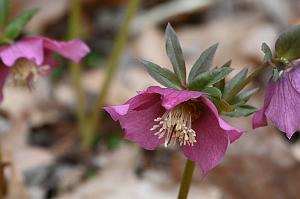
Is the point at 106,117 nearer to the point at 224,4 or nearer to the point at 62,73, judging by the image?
the point at 62,73

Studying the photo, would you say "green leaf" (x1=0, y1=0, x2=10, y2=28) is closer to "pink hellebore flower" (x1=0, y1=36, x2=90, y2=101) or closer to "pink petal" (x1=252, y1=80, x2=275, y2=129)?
"pink hellebore flower" (x1=0, y1=36, x2=90, y2=101)

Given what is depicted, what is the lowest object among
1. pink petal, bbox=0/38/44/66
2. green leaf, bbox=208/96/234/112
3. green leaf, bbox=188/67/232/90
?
green leaf, bbox=208/96/234/112

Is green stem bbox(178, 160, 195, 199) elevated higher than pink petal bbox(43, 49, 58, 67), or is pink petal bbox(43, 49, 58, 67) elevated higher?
pink petal bbox(43, 49, 58, 67)

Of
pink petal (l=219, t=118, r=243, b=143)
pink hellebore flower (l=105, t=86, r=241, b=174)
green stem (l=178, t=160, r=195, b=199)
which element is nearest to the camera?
pink petal (l=219, t=118, r=243, b=143)

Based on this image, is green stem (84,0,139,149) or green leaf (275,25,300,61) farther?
green stem (84,0,139,149)

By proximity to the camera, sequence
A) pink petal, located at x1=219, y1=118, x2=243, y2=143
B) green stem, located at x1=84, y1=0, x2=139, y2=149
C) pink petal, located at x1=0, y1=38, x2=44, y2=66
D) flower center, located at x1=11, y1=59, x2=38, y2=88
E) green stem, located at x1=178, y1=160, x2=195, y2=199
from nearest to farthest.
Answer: pink petal, located at x1=219, y1=118, x2=243, y2=143, green stem, located at x1=178, y1=160, x2=195, y2=199, pink petal, located at x1=0, y1=38, x2=44, y2=66, flower center, located at x1=11, y1=59, x2=38, y2=88, green stem, located at x1=84, y1=0, x2=139, y2=149

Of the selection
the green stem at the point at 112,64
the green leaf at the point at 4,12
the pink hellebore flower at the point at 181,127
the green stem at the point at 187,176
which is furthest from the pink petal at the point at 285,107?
the green stem at the point at 112,64

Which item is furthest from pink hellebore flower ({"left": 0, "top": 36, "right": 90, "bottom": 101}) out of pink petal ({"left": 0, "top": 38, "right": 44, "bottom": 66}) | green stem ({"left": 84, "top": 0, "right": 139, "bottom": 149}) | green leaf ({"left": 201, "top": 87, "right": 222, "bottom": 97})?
green stem ({"left": 84, "top": 0, "right": 139, "bottom": 149})

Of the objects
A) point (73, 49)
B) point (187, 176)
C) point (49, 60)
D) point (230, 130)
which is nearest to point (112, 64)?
point (49, 60)
